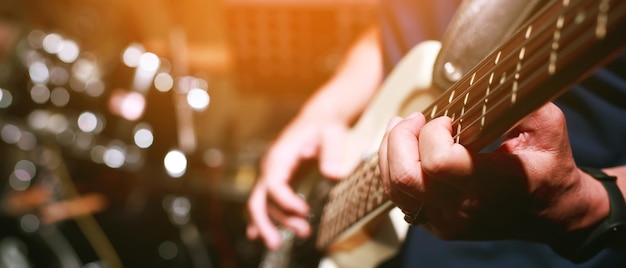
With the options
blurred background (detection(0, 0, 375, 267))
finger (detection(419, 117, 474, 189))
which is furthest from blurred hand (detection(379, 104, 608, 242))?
blurred background (detection(0, 0, 375, 267))

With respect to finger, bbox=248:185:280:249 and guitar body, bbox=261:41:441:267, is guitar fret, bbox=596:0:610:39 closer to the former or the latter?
guitar body, bbox=261:41:441:267

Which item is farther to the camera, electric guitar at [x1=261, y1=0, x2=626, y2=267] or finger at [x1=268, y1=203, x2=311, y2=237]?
finger at [x1=268, y1=203, x2=311, y2=237]

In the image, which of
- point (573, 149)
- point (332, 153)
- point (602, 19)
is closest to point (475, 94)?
point (602, 19)

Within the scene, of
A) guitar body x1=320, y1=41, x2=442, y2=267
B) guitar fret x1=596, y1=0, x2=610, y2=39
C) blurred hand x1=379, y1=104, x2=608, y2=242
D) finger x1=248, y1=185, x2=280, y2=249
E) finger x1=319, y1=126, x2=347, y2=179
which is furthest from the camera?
finger x1=248, y1=185, x2=280, y2=249

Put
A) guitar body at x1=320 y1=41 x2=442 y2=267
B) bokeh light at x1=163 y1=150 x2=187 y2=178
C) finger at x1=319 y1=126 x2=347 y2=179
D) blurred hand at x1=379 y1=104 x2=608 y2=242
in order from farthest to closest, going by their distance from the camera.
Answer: bokeh light at x1=163 y1=150 x2=187 y2=178 → finger at x1=319 y1=126 x2=347 y2=179 → guitar body at x1=320 y1=41 x2=442 y2=267 → blurred hand at x1=379 y1=104 x2=608 y2=242

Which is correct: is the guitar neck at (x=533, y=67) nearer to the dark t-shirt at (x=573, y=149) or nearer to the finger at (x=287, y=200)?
the dark t-shirt at (x=573, y=149)

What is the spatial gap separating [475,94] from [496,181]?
0.29 feet

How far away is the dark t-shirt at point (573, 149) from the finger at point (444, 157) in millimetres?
340

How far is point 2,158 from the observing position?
2539 mm

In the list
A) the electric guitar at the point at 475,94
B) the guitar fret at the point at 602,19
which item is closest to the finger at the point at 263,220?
the electric guitar at the point at 475,94

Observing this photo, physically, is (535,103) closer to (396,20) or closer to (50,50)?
(396,20)

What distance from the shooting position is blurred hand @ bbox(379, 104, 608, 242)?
0.46 m

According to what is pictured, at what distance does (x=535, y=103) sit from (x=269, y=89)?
10.1 feet

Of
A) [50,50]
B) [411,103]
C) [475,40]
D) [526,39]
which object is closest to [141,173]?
[50,50]
